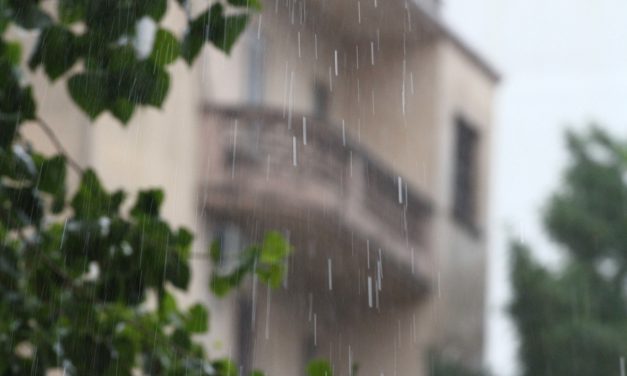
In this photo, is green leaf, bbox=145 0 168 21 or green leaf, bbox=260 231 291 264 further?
green leaf, bbox=260 231 291 264

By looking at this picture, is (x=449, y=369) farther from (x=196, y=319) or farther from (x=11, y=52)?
(x=11, y=52)

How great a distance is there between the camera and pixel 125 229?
3865mm

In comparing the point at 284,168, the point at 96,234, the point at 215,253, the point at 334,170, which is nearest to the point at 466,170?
the point at 334,170

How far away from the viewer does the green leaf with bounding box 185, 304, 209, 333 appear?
13.3 feet

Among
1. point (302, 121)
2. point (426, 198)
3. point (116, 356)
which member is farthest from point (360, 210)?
point (116, 356)

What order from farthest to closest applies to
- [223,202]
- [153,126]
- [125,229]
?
1. [223,202]
2. [153,126]
3. [125,229]

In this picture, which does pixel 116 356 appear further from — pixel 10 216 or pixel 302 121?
pixel 302 121

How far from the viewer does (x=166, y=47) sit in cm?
361

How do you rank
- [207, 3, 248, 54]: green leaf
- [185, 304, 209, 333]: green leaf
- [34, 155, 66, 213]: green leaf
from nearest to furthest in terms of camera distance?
[207, 3, 248, 54]: green leaf, [34, 155, 66, 213]: green leaf, [185, 304, 209, 333]: green leaf

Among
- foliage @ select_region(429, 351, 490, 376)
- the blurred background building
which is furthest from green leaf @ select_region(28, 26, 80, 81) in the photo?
foliage @ select_region(429, 351, 490, 376)

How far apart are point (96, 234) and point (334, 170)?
8443 millimetres

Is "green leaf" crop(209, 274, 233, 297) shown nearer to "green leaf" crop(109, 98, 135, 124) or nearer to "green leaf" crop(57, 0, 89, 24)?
"green leaf" crop(109, 98, 135, 124)

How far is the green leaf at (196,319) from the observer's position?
4.05m

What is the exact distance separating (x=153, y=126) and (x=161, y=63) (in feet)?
23.5
